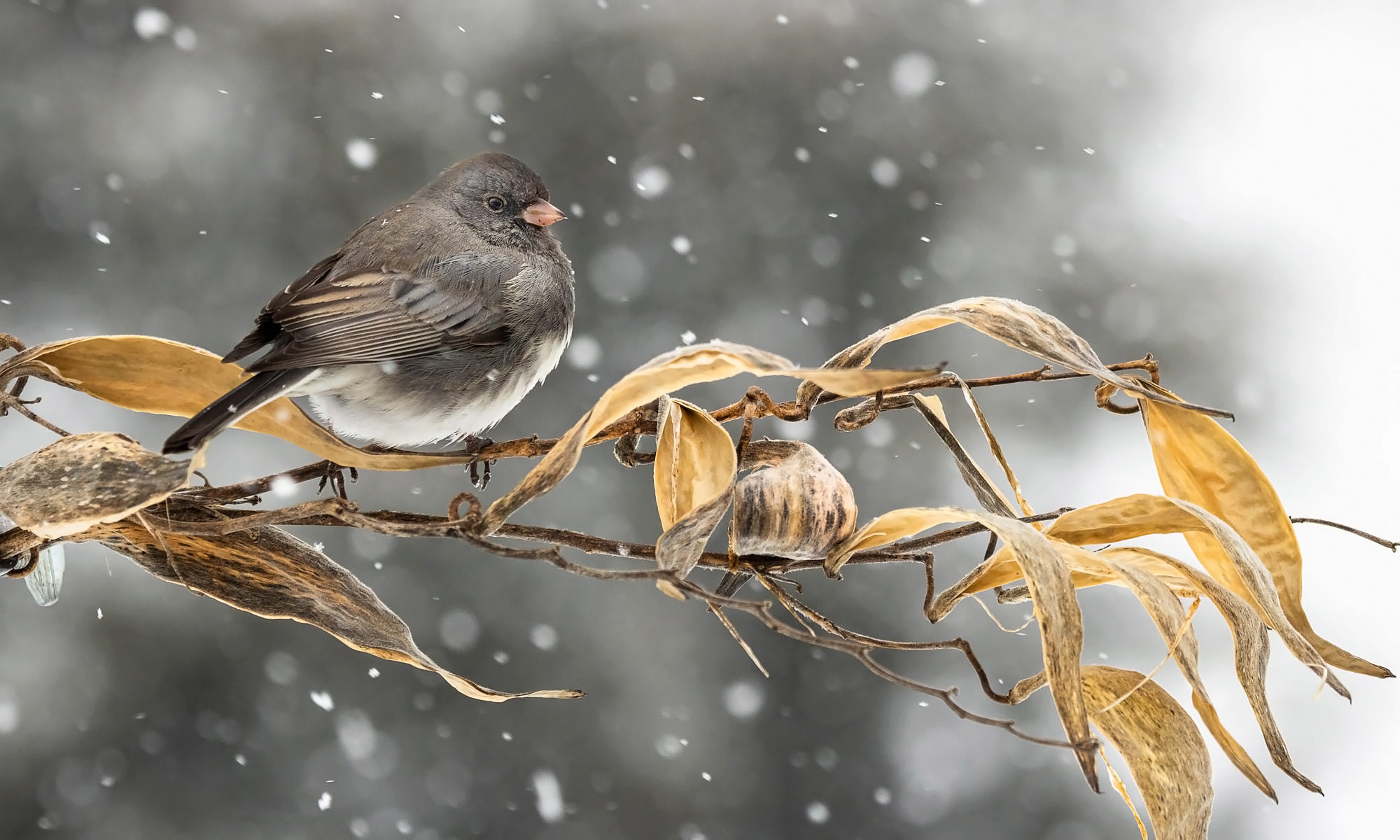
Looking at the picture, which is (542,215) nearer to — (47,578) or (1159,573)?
(47,578)

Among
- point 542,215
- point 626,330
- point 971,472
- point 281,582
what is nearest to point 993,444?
point 971,472

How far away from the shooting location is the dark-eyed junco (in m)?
0.59

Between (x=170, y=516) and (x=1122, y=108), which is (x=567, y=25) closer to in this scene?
(x=1122, y=108)

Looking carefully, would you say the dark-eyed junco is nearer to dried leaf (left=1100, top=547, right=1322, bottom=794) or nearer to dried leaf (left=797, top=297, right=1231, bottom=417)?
dried leaf (left=797, top=297, right=1231, bottom=417)

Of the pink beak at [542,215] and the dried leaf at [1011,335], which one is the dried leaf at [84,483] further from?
the pink beak at [542,215]

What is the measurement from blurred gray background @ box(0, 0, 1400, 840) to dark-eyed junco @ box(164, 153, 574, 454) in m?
0.67

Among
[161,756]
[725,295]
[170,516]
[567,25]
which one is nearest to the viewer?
[170,516]

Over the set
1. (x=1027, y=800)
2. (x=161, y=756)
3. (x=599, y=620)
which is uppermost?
(x=599, y=620)

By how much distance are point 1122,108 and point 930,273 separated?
0.50m

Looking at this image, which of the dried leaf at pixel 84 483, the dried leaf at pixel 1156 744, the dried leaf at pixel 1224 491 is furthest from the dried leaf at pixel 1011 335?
the dried leaf at pixel 84 483

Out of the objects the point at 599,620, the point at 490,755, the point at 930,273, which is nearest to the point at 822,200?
the point at 930,273

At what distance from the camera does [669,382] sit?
328 millimetres

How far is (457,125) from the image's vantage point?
1.63m

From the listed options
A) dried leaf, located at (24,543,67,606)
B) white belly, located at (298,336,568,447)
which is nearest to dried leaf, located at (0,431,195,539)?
dried leaf, located at (24,543,67,606)
